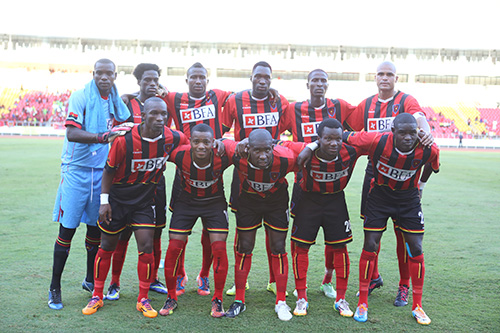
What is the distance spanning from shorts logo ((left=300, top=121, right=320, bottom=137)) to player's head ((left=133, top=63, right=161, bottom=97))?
1.71 metres

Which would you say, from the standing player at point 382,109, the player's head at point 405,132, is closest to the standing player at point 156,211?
the standing player at point 382,109

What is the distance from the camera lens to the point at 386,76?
5.09 meters

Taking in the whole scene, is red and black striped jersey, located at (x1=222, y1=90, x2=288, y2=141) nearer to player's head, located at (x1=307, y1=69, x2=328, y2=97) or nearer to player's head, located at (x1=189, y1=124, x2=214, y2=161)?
player's head, located at (x1=307, y1=69, x2=328, y2=97)

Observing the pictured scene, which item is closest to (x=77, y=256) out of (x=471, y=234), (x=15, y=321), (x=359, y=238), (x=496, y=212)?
(x=15, y=321)

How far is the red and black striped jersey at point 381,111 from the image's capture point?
5.13m

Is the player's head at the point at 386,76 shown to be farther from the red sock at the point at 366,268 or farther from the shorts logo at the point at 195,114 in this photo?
the shorts logo at the point at 195,114

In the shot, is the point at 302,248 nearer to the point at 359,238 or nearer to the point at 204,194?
the point at 204,194

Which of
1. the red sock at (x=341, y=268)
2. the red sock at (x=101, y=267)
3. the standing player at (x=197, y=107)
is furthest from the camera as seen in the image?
the standing player at (x=197, y=107)

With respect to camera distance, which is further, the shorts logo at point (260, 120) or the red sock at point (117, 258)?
the shorts logo at point (260, 120)

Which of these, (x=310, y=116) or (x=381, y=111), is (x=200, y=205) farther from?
(x=381, y=111)

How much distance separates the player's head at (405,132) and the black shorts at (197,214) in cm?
181

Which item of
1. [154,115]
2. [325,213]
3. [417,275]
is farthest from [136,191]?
[417,275]

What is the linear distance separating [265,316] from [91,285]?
1.85 metres

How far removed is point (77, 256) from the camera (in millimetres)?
5930
